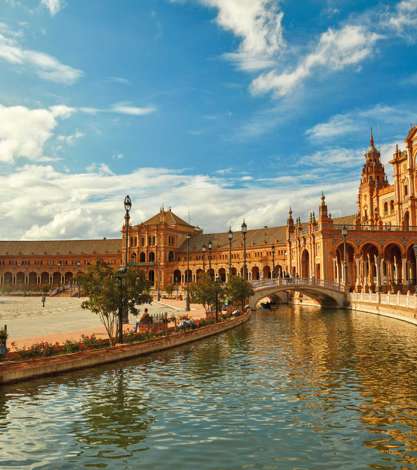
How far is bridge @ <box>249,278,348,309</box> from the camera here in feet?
213

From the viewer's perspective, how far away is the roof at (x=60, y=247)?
6088 inches

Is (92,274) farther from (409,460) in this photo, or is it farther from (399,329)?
(399,329)

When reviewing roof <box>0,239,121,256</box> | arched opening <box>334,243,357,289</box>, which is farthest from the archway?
roof <box>0,239,121,256</box>

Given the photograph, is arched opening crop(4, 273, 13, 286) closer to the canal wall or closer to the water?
the canal wall

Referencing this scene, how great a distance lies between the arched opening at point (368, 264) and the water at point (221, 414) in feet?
175

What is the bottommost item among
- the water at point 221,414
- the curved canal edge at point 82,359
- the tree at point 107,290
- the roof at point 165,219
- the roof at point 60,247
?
the water at point 221,414

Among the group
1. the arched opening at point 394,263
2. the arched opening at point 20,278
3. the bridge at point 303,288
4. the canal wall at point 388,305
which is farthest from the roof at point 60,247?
the canal wall at point 388,305

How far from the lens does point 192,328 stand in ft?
117

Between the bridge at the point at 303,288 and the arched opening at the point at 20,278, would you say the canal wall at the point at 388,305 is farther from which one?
the arched opening at the point at 20,278

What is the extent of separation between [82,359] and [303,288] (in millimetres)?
46361

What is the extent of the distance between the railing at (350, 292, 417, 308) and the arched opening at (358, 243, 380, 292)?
16.2 meters

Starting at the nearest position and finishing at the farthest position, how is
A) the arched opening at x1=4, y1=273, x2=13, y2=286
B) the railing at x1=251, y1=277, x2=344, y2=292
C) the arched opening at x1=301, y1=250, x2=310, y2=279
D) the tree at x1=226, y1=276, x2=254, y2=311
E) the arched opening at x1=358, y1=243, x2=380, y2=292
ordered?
the tree at x1=226, y1=276, x2=254, y2=311 < the railing at x1=251, y1=277, x2=344, y2=292 < the arched opening at x1=358, y1=243, x2=380, y2=292 < the arched opening at x1=301, y1=250, x2=310, y2=279 < the arched opening at x1=4, y1=273, x2=13, y2=286

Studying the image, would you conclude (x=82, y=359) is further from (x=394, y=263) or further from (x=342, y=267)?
(x=394, y=263)

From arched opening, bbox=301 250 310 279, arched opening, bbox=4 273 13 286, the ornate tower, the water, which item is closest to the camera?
the water
